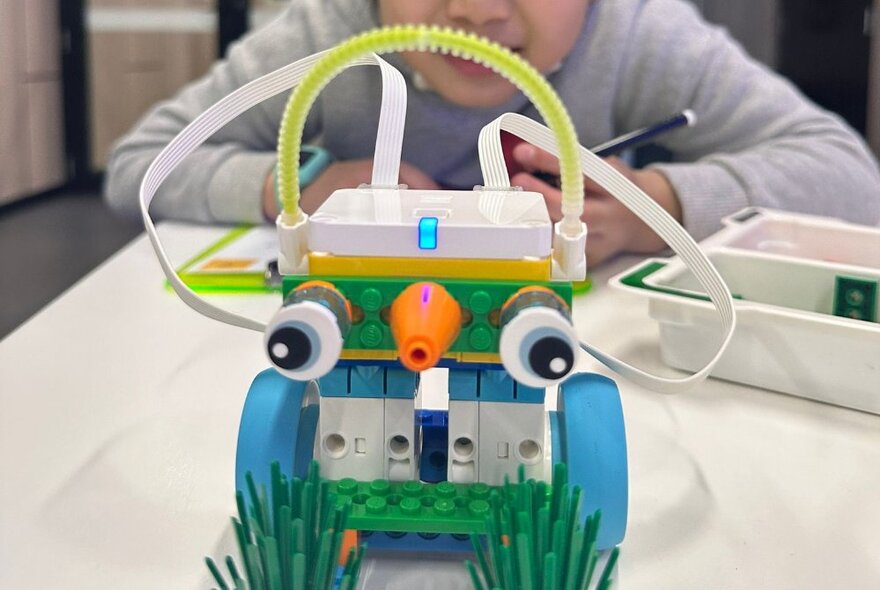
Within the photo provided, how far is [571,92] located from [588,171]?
19.9 inches

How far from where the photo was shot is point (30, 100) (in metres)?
2.06

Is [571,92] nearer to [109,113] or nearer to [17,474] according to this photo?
[17,474]

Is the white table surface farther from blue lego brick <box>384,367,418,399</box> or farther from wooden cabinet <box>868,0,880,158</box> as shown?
wooden cabinet <box>868,0,880,158</box>

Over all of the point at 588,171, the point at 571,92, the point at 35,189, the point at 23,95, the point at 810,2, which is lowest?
the point at 588,171

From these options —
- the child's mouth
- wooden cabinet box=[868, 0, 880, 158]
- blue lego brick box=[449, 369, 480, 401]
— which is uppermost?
wooden cabinet box=[868, 0, 880, 158]

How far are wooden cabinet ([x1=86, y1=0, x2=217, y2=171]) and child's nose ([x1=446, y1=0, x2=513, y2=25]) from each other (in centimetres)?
179

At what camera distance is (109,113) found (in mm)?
2295

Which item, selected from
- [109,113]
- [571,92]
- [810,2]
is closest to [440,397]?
[571,92]

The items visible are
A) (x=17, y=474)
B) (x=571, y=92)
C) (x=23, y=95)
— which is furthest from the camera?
(x=23, y=95)

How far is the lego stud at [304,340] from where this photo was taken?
0.80 ft

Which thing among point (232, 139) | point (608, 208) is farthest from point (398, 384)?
point (232, 139)

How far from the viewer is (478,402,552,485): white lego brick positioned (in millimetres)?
286

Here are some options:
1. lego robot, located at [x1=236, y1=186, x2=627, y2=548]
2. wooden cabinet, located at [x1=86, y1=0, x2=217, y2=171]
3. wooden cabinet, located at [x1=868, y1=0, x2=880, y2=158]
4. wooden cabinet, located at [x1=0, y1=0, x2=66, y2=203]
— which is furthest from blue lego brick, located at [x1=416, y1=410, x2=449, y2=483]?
wooden cabinet, located at [x1=86, y1=0, x2=217, y2=171]

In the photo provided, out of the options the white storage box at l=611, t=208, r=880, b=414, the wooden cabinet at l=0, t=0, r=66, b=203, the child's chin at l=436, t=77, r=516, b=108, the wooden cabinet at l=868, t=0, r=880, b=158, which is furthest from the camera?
the wooden cabinet at l=0, t=0, r=66, b=203
